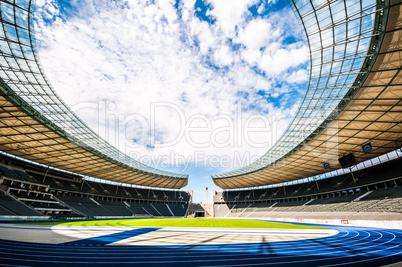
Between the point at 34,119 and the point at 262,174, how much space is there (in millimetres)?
55140

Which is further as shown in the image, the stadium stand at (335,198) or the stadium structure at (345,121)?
the stadium stand at (335,198)

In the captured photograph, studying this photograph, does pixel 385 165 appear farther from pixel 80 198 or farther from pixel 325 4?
pixel 80 198

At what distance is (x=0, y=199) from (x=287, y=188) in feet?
248

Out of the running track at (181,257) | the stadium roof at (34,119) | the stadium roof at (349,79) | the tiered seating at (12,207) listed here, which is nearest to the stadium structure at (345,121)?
the stadium roof at (349,79)

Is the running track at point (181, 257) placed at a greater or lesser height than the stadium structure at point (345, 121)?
lesser

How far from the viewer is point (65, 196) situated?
164ft

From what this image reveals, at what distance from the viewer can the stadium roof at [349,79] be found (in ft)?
47.0

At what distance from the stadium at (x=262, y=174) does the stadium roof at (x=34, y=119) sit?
146 millimetres

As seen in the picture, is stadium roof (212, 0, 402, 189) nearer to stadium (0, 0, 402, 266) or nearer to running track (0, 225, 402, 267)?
stadium (0, 0, 402, 266)

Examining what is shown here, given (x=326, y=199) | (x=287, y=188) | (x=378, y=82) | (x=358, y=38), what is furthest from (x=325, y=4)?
(x=287, y=188)

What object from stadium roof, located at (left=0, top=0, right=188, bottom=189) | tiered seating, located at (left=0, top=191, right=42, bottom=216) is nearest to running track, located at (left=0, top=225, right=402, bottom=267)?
stadium roof, located at (left=0, top=0, right=188, bottom=189)

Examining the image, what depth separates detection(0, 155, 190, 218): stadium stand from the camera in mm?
37250

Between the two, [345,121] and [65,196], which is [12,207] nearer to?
[65,196]

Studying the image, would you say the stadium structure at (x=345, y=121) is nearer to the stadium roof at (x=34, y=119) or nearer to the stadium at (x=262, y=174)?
the stadium at (x=262, y=174)
